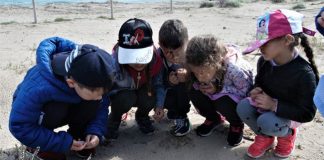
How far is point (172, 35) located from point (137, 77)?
39 cm

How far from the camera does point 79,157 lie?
9.23 ft

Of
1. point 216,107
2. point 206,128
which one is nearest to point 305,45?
point 216,107

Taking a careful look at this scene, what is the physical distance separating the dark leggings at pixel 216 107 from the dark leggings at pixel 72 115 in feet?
2.46

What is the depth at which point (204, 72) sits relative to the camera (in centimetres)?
264

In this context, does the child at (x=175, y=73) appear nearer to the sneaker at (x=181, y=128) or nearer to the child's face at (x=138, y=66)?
the sneaker at (x=181, y=128)

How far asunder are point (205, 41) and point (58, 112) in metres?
1.02

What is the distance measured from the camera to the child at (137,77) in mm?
2703

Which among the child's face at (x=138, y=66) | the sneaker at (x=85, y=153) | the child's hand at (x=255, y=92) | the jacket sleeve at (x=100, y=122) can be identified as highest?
the child's face at (x=138, y=66)

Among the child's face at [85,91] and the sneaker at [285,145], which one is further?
the sneaker at [285,145]

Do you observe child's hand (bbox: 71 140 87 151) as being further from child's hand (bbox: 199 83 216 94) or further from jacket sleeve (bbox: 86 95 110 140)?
child's hand (bbox: 199 83 216 94)

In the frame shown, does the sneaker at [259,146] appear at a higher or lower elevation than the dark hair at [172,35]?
lower

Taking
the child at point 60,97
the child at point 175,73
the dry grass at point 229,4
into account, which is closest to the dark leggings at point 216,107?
the child at point 175,73

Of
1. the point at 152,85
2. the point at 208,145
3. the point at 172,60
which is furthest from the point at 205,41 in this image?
the point at 208,145

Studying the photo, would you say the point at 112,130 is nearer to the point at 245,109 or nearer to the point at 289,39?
the point at 245,109
